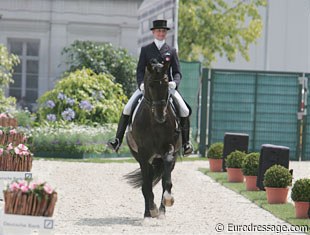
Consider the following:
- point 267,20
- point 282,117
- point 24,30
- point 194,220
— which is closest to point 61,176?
point 194,220

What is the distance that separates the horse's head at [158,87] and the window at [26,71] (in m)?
22.9

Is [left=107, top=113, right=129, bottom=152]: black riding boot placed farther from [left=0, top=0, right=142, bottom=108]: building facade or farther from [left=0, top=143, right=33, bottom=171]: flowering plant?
[left=0, top=0, right=142, bottom=108]: building facade

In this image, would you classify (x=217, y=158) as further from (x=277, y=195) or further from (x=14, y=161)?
(x=14, y=161)

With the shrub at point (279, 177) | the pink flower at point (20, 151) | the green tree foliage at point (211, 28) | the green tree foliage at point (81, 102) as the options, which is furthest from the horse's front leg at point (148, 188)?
the green tree foliage at point (211, 28)

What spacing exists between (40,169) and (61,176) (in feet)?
5.16

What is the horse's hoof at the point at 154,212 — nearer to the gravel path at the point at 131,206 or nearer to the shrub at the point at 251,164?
the gravel path at the point at 131,206

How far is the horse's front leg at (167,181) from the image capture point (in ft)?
45.6

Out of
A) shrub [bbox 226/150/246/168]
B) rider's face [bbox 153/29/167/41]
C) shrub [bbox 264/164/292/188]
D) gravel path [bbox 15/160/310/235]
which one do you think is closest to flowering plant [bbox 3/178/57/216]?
gravel path [bbox 15/160/310/235]

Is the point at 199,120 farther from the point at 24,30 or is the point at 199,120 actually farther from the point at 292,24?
the point at 292,24

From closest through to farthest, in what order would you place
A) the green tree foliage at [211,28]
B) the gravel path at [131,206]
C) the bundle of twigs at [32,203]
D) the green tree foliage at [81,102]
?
1. the bundle of twigs at [32,203]
2. the gravel path at [131,206]
3. the green tree foliage at [81,102]
4. the green tree foliage at [211,28]

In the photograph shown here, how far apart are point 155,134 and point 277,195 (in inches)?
113

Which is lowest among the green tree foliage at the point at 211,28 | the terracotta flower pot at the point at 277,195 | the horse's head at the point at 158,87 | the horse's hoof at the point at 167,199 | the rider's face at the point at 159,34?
the terracotta flower pot at the point at 277,195

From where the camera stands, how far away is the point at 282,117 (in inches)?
1135

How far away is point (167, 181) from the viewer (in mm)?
14125
